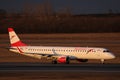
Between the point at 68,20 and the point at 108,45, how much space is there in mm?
63146

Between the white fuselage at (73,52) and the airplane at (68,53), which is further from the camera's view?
the white fuselage at (73,52)

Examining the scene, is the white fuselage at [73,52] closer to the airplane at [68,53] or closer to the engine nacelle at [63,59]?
the airplane at [68,53]

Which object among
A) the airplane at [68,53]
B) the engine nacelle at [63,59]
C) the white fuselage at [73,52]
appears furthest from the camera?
the white fuselage at [73,52]

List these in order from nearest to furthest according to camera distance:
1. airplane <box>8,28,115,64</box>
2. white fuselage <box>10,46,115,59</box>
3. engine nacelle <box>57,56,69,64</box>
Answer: engine nacelle <box>57,56,69,64</box>, airplane <box>8,28,115,64</box>, white fuselage <box>10,46,115,59</box>

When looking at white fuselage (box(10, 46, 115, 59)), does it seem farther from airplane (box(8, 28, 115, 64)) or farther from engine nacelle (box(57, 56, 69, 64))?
engine nacelle (box(57, 56, 69, 64))

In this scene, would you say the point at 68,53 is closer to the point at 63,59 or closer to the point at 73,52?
the point at 73,52

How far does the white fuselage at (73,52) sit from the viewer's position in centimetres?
6115

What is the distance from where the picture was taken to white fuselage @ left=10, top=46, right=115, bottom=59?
2407 inches

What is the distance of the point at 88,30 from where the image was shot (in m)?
130

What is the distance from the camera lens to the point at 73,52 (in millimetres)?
62844

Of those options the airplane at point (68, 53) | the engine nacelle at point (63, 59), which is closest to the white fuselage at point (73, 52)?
the airplane at point (68, 53)

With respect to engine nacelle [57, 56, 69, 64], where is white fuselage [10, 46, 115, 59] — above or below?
above

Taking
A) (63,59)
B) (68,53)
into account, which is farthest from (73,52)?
(63,59)

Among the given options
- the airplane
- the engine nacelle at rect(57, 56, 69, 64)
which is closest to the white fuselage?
the airplane
